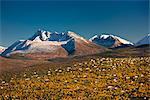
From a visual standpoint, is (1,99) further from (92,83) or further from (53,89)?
(92,83)

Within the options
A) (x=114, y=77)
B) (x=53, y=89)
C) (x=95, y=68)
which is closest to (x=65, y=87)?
(x=53, y=89)

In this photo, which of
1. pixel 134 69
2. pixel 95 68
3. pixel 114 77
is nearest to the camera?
pixel 114 77

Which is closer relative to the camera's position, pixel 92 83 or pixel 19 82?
pixel 92 83

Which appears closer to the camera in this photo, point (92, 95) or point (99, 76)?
point (92, 95)

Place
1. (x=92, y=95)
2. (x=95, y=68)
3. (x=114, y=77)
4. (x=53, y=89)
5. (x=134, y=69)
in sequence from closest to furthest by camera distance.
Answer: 1. (x=92, y=95)
2. (x=53, y=89)
3. (x=114, y=77)
4. (x=134, y=69)
5. (x=95, y=68)

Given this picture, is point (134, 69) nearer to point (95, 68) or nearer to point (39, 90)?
point (95, 68)

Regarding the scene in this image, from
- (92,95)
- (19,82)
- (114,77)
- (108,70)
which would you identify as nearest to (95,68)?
(108,70)

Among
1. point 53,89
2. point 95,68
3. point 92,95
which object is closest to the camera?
point 92,95
